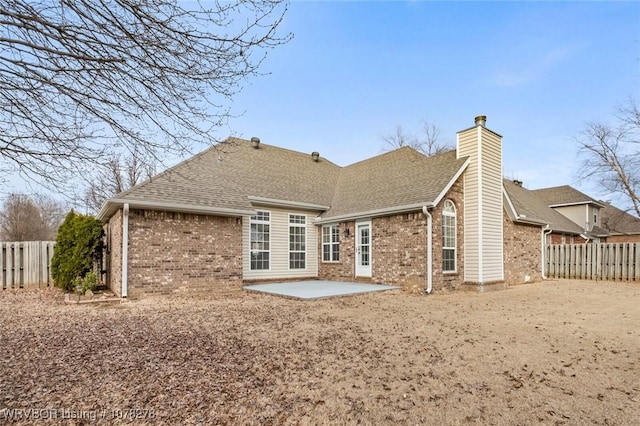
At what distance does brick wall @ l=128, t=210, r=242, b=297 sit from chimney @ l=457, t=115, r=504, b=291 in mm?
7918

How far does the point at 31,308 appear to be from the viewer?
25.5 feet

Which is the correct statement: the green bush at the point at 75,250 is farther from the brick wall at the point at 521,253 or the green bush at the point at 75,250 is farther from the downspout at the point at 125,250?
the brick wall at the point at 521,253

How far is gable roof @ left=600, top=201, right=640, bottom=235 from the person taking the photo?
2828 centimetres

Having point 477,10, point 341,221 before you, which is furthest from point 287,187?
point 477,10

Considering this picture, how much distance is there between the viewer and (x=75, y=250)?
34.7 feet

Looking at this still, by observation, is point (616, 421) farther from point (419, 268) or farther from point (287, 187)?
point (287, 187)

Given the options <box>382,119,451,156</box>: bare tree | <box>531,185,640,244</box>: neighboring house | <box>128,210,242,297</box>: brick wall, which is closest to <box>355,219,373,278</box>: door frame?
<box>128,210,242,297</box>: brick wall

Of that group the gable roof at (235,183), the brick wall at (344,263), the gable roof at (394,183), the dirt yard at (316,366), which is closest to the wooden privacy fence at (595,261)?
the gable roof at (394,183)

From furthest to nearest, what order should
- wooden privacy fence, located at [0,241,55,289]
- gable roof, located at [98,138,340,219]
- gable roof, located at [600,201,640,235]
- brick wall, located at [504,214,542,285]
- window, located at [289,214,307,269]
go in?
gable roof, located at [600,201,640,235], window, located at [289,214,307,269], brick wall, located at [504,214,542,285], wooden privacy fence, located at [0,241,55,289], gable roof, located at [98,138,340,219]

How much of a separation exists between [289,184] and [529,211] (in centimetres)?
1186

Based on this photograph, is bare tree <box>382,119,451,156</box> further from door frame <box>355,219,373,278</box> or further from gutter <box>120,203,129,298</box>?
gutter <box>120,203,129,298</box>

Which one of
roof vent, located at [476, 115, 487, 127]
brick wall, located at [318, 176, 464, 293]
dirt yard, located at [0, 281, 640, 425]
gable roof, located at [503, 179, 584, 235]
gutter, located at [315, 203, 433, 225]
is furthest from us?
gable roof, located at [503, 179, 584, 235]

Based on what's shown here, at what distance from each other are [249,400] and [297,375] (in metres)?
0.77

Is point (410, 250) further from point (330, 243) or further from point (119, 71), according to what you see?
point (119, 71)
